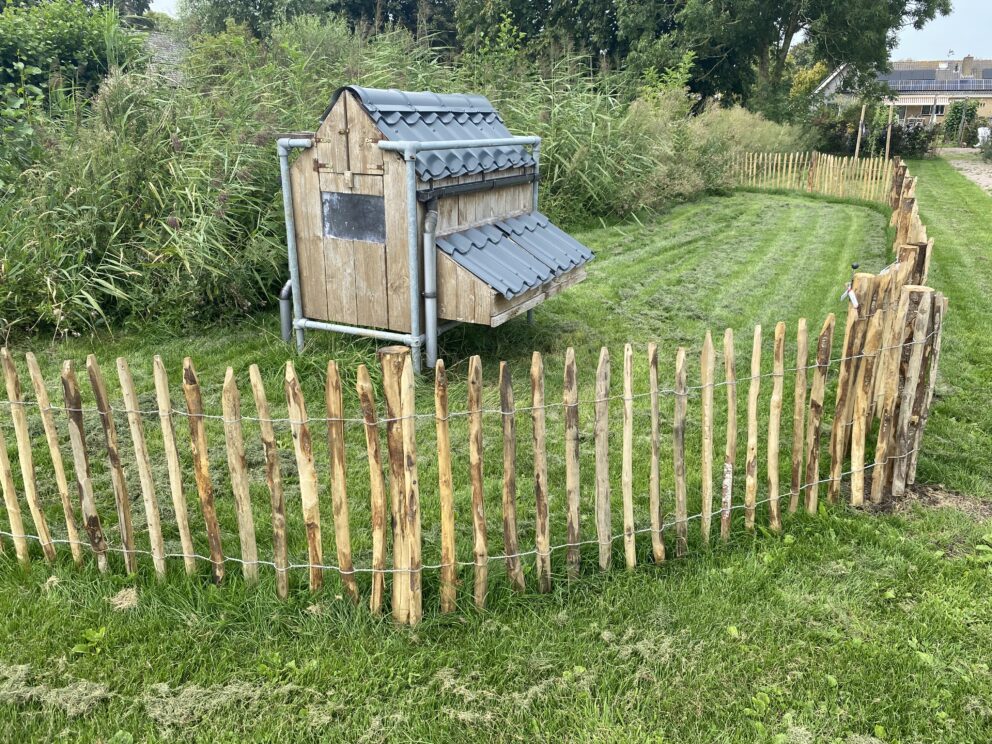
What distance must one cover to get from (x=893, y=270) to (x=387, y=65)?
28.8ft

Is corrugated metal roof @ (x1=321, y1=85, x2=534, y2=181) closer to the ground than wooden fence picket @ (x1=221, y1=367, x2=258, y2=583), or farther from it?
farther from it

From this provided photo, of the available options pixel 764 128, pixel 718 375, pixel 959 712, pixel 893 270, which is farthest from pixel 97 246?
pixel 764 128

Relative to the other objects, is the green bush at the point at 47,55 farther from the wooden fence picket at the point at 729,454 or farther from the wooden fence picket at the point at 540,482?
the wooden fence picket at the point at 729,454

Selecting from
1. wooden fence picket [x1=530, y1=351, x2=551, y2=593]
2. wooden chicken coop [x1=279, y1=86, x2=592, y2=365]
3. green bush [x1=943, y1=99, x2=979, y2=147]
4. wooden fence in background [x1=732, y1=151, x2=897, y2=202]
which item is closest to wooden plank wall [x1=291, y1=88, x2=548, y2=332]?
wooden chicken coop [x1=279, y1=86, x2=592, y2=365]

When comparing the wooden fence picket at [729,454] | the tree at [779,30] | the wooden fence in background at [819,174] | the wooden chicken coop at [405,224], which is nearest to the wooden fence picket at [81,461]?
the wooden chicken coop at [405,224]

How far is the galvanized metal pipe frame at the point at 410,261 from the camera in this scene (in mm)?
5551

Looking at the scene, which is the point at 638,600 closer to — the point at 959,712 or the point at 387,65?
the point at 959,712

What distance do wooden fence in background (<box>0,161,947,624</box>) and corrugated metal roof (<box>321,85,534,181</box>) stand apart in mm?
2447

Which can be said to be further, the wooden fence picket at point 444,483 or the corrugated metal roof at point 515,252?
the corrugated metal roof at point 515,252

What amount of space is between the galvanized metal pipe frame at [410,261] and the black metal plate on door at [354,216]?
31 cm

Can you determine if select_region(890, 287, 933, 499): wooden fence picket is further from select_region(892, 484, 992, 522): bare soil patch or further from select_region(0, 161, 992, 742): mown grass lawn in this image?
select_region(0, 161, 992, 742): mown grass lawn

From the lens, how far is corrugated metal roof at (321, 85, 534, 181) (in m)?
5.66

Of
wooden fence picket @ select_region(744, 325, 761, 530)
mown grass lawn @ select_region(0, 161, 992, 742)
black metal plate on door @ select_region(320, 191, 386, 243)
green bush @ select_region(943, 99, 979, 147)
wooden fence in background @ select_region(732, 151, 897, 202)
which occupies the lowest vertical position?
mown grass lawn @ select_region(0, 161, 992, 742)

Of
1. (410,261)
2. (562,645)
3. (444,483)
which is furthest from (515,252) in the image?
(562,645)
